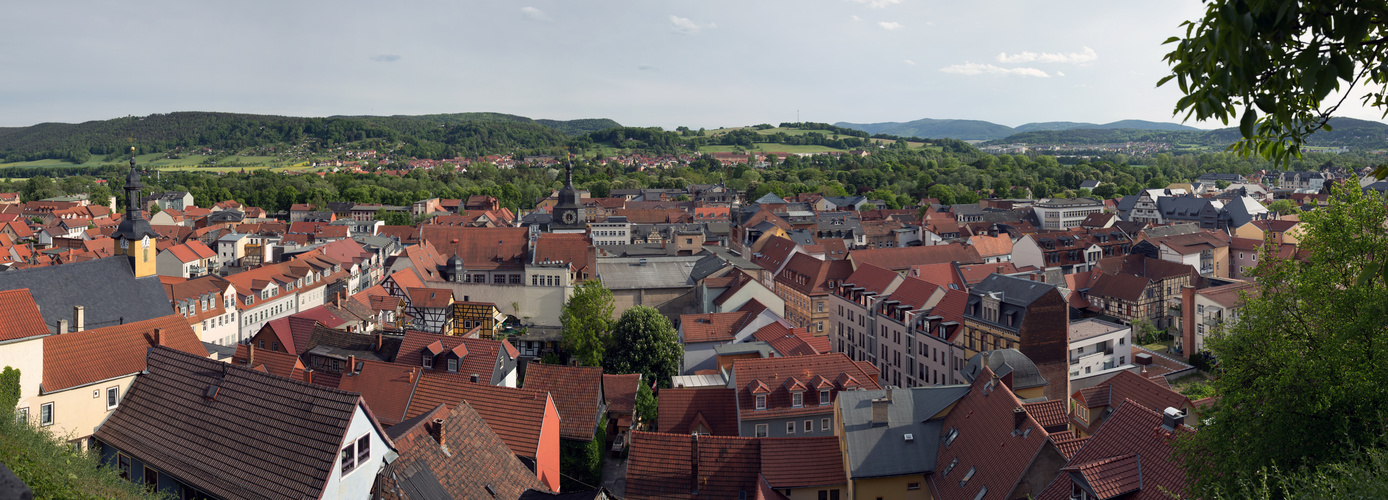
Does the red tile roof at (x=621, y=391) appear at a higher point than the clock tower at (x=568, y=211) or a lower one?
lower

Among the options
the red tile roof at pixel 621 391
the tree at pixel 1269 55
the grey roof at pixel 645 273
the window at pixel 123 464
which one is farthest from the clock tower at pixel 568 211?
the tree at pixel 1269 55

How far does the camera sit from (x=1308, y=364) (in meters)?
13.9

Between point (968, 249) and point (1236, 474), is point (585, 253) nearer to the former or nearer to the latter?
point (968, 249)

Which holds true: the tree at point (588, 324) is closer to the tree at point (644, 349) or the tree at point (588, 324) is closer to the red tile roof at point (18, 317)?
the tree at point (644, 349)

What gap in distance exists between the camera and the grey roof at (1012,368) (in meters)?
31.7

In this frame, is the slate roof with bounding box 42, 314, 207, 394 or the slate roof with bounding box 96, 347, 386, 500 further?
the slate roof with bounding box 42, 314, 207, 394

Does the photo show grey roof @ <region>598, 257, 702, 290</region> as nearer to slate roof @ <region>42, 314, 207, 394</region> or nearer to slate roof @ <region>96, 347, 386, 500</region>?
slate roof @ <region>42, 314, 207, 394</region>

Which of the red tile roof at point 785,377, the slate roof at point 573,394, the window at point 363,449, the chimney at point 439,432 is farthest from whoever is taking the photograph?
the red tile roof at point 785,377

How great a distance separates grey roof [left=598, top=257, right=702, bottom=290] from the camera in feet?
176

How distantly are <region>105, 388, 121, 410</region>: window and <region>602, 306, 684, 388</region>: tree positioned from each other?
20169 mm

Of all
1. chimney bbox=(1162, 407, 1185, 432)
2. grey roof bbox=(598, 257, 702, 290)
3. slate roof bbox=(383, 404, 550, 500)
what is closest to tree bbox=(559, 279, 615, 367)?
grey roof bbox=(598, 257, 702, 290)

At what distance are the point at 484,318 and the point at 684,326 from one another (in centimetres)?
1439

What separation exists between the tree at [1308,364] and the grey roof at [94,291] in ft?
103

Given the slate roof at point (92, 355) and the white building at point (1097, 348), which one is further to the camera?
the white building at point (1097, 348)
